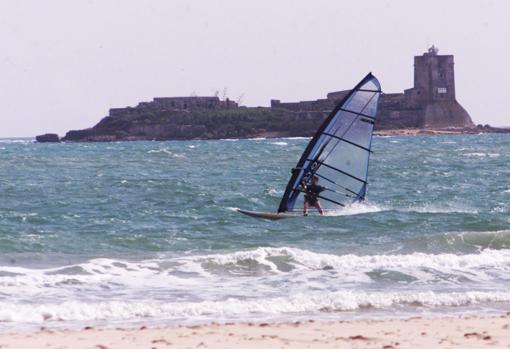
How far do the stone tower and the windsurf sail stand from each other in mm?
122062

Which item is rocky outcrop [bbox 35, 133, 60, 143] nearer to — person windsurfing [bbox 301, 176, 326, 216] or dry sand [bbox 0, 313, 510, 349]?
person windsurfing [bbox 301, 176, 326, 216]

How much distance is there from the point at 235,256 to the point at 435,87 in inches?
5128

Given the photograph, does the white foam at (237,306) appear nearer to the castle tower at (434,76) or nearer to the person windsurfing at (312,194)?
the person windsurfing at (312,194)

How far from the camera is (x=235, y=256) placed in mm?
15992

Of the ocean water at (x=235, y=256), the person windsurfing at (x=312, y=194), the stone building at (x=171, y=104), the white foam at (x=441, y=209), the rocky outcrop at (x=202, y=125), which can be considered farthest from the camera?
the stone building at (x=171, y=104)

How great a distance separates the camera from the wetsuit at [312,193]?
21.8 meters

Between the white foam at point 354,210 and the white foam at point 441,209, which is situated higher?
the white foam at point 354,210

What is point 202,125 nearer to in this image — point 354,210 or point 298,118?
point 298,118

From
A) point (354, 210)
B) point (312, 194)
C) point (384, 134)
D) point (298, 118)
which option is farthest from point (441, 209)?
point (298, 118)

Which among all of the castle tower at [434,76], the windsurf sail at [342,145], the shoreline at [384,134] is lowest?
the shoreline at [384,134]

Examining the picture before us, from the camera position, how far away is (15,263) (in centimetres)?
1577

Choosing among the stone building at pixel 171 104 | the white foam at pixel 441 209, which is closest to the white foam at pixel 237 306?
the white foam at pixel 441 209

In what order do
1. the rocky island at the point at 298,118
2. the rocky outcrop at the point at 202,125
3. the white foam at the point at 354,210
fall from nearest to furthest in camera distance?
the white foam at the point at 354,210
the rocky island at the point at 298,118
the rocky outcrop at the point at 202,125

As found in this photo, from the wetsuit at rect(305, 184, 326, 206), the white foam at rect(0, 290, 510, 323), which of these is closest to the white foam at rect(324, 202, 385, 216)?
the wetsuit at rect(305, 184, 326, 206)
